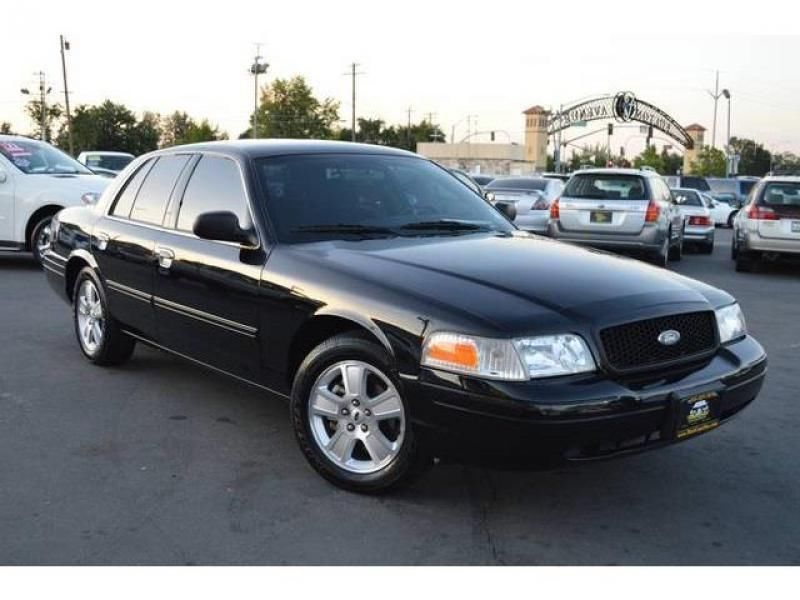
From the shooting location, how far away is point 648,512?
385 cm

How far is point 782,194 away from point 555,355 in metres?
11.1

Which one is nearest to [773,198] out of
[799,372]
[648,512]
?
[799,372]

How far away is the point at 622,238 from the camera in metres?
13.1

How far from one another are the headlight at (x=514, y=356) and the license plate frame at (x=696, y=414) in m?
0.45

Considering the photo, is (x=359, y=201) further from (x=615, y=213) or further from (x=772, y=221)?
(x=772, y=221)

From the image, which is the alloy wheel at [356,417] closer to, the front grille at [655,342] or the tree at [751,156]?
the front grille at [655,342]

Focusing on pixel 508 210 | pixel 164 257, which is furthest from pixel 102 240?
pixel 508 210

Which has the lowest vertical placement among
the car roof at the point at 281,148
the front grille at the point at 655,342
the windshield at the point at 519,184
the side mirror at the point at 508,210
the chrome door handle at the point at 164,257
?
the front grille at the point at 655,342

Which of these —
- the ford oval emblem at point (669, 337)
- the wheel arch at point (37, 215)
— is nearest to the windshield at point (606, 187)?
the wheel arch at point (37, 215)

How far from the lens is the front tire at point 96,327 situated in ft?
19.7

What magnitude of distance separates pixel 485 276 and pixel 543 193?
1333cm

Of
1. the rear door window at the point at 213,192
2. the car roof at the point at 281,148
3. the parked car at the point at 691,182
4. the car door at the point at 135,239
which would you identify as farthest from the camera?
the parked car at the point at 691,182

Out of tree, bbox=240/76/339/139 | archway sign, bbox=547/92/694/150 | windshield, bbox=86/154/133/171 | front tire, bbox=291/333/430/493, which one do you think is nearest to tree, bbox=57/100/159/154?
tree, bbox=240/76/339/139

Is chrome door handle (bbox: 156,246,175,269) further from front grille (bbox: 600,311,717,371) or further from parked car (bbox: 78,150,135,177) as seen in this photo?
parked car (bbox: 78,150,135,177)
